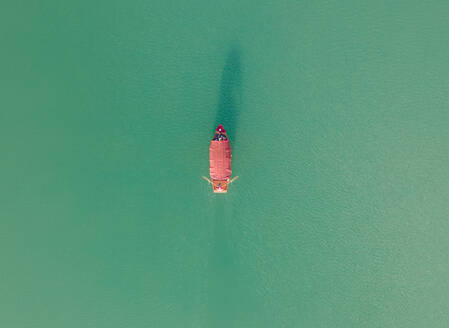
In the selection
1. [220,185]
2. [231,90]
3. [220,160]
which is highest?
[231,90]

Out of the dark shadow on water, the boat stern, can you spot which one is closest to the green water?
the dark shadow on water

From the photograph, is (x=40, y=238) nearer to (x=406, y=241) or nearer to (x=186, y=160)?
(x=186, y=160)

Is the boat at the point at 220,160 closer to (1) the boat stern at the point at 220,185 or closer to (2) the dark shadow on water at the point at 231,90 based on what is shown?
(1) the boat stern at the point at 220,185

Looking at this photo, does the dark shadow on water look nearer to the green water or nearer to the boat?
the green water

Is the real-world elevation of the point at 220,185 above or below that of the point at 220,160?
below

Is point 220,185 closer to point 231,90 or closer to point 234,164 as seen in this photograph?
point 234,164

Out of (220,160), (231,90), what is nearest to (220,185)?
(220,160)
